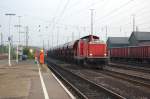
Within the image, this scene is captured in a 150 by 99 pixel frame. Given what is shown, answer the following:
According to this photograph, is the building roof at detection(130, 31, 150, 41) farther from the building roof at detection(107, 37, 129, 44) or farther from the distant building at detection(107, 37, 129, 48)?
the building roof at detection(107, 37, 129, 44)

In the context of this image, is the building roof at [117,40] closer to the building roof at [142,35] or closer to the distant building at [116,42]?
the distant building at [116,42]

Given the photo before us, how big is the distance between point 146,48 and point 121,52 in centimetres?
1210

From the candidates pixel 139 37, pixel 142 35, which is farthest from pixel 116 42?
pixel 139 37

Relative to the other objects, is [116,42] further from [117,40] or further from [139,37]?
[139,37]

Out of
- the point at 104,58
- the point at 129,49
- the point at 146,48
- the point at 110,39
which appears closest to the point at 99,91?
the point at 104,58

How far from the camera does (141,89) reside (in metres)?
15.6

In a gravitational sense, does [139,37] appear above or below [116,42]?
above

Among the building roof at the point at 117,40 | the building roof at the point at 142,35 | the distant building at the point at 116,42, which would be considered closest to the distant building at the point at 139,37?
the building roof at the point at 142,35

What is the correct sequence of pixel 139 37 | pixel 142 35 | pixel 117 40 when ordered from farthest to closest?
pixel 117 40, pixel 142 35, pixel 139 37

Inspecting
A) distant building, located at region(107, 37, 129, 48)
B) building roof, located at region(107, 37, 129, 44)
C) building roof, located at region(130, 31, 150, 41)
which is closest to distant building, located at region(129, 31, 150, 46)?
building roof, located at region(130, 31, 150, 41)

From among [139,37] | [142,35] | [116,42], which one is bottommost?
[116,42]

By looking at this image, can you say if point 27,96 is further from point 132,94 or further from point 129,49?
point 129,49

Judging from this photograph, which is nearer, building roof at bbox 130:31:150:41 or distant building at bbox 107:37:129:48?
building roof at bbox 130:31:150:41

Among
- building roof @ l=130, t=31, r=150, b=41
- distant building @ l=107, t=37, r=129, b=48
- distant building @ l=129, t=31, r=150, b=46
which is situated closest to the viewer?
distant building @ l=129, t=31, r=150, b=46
